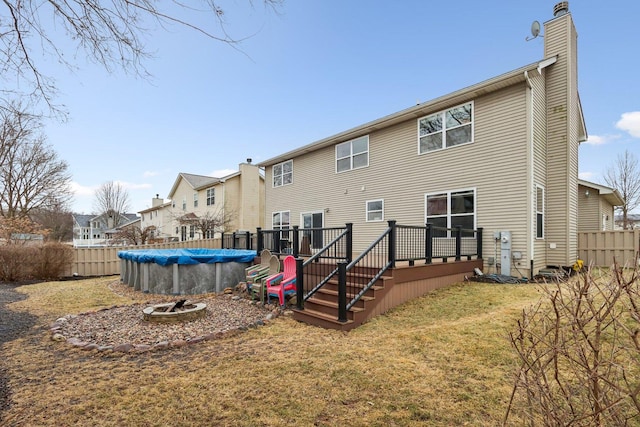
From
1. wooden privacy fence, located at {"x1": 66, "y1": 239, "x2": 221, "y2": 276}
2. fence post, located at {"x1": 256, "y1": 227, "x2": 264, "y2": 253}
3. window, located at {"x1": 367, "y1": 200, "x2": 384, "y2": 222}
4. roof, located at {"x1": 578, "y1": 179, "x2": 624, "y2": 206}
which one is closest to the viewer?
fence post, located at {"x1": 256, "y1": 227, "x2": 264, "y2": 253}

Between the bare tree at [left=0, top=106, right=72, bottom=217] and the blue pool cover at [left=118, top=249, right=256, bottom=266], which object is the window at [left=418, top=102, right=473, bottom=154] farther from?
the bare tree at [left=0, top=106, right=72, bottom=217]

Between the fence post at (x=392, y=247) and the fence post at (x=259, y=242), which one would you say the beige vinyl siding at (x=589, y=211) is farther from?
the fence post at (x=259, y=242)

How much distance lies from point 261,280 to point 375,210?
558cm

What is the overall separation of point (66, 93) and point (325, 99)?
13.4m

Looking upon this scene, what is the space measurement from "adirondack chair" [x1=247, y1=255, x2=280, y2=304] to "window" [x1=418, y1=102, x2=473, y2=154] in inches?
232

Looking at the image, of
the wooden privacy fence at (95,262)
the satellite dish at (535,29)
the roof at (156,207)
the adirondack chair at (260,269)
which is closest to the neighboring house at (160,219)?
the roof at (156,207)

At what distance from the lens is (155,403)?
117 inches

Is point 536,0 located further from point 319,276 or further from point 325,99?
point 319,276

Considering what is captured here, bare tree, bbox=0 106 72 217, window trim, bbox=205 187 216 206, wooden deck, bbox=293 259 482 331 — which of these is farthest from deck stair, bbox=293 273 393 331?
bare tree, bbox=0 106 72 217

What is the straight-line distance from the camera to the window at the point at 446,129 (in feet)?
30.7

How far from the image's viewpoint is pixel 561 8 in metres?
9.44

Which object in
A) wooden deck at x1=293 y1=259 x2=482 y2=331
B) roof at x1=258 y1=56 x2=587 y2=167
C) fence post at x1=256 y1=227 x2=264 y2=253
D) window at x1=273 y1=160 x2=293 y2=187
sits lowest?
wooden deck at x1=293 y1=259 x2=482 y2=331

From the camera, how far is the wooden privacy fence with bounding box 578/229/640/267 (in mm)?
10023

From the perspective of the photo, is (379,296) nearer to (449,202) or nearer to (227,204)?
(449,202)
